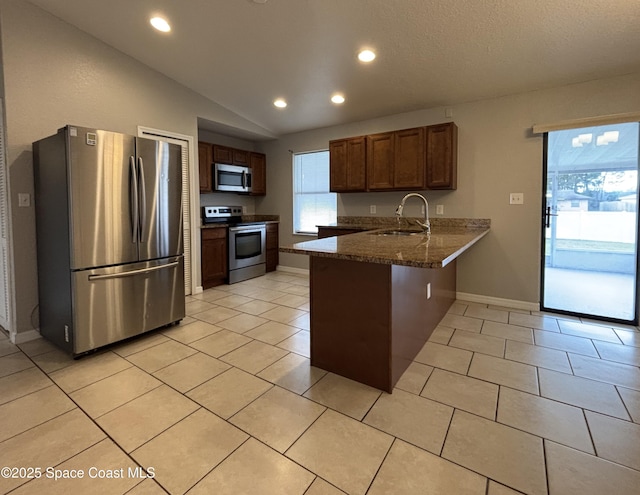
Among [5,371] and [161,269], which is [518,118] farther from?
[5,371]

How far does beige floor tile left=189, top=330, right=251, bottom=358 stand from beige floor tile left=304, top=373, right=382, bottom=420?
911 millimetres

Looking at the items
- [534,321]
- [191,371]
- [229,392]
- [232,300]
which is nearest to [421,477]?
[229,392]

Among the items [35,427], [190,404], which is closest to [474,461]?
[190,404]

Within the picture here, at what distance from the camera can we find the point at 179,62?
3.47m

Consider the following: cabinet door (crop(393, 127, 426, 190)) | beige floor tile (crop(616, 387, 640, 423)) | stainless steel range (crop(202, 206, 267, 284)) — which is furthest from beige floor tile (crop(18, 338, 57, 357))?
beige floor tile (crop(616, 387, 640, 423))

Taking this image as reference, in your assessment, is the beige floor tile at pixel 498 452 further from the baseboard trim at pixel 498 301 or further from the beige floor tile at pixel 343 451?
the baseboard trim at pixel 498 301

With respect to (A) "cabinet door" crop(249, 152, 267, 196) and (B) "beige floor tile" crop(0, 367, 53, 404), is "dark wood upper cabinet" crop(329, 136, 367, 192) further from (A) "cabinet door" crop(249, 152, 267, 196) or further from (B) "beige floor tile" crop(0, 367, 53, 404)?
(B) "beige floor tile" crop(0, 367, 53, 404)

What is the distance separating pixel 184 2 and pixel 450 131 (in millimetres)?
2948

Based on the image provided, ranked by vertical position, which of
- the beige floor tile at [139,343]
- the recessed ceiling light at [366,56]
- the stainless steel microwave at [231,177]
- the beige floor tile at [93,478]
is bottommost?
the beige floor tile at [93,478]

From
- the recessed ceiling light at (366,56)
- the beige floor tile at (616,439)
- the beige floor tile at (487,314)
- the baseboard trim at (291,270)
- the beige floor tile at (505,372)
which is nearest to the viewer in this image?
the beige floor tile at (616,439)

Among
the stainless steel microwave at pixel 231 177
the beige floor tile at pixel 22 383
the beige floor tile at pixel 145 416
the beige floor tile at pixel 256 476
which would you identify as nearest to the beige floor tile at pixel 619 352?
the beige floor tile at pixel 256 476

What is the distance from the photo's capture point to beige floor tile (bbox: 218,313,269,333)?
3.07 m

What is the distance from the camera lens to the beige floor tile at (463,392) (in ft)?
5.99

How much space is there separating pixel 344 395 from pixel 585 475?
117cm
